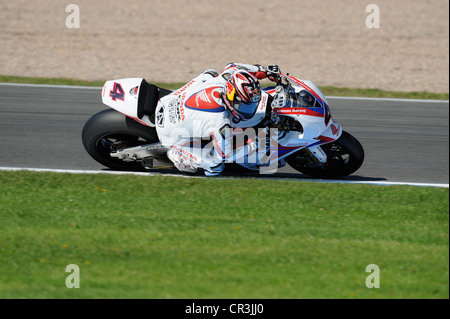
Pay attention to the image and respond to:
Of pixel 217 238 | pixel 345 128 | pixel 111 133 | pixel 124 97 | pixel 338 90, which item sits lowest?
pixel 217 238

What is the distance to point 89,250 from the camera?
608cm

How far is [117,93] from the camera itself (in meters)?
7.64

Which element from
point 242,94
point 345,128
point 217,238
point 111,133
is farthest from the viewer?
point 345,128

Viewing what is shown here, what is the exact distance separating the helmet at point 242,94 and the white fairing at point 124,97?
108 centimetres

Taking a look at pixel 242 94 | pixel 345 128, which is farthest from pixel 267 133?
pixel 345 128

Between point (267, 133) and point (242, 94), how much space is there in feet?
2.22

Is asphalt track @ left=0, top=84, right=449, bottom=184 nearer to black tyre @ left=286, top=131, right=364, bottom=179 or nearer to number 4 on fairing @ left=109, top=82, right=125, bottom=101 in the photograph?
black tyre @ left=286, top=131, right=364, bottom=179

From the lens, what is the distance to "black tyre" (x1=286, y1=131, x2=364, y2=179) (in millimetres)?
7730

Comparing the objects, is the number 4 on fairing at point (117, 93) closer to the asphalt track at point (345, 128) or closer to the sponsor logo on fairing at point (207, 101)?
the sponsor logo on fairing at point (207, 101)

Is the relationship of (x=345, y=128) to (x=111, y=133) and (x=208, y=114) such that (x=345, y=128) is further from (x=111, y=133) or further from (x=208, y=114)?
(x=111, y=133)

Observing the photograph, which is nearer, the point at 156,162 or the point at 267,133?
the point at 267,133

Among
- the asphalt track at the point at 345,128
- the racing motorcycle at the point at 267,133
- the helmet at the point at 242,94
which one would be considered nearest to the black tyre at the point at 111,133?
the racing motorcycle at the point at 267,133
